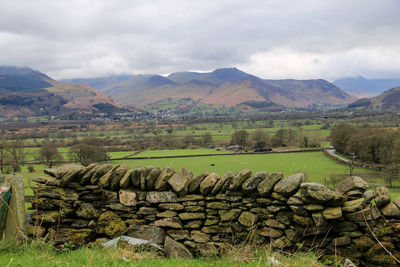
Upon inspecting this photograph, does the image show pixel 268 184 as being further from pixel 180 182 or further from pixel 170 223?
pixel 170 223

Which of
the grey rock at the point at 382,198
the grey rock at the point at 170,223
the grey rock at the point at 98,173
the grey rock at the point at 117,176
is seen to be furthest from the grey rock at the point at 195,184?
the grey rock at the point at 382,198

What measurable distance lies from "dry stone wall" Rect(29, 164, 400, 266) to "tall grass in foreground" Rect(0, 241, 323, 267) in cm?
58

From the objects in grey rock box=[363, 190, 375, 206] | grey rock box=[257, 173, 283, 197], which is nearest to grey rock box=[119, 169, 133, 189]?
grey rock box=[257, 173, 283, 197]

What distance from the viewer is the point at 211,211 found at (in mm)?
6949

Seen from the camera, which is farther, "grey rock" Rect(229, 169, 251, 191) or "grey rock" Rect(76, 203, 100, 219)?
"grey rock" Rect(76, 203, 100, 219)

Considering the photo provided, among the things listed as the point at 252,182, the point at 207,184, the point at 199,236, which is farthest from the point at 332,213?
the point at 199,236

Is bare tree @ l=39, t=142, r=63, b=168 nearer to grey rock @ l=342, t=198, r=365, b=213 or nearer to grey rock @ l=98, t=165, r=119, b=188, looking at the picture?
grey rock @ l=98, t=165, r=119, b=188

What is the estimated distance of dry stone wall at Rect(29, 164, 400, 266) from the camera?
6148 millimetres

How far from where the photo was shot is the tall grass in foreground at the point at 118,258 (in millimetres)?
4863

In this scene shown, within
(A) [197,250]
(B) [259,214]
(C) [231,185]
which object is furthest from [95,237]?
(B) [259,214]

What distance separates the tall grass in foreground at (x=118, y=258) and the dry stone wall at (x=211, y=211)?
58 cm

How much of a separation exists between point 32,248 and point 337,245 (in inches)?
264

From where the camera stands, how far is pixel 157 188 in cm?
707

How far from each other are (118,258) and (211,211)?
2.57 metres
